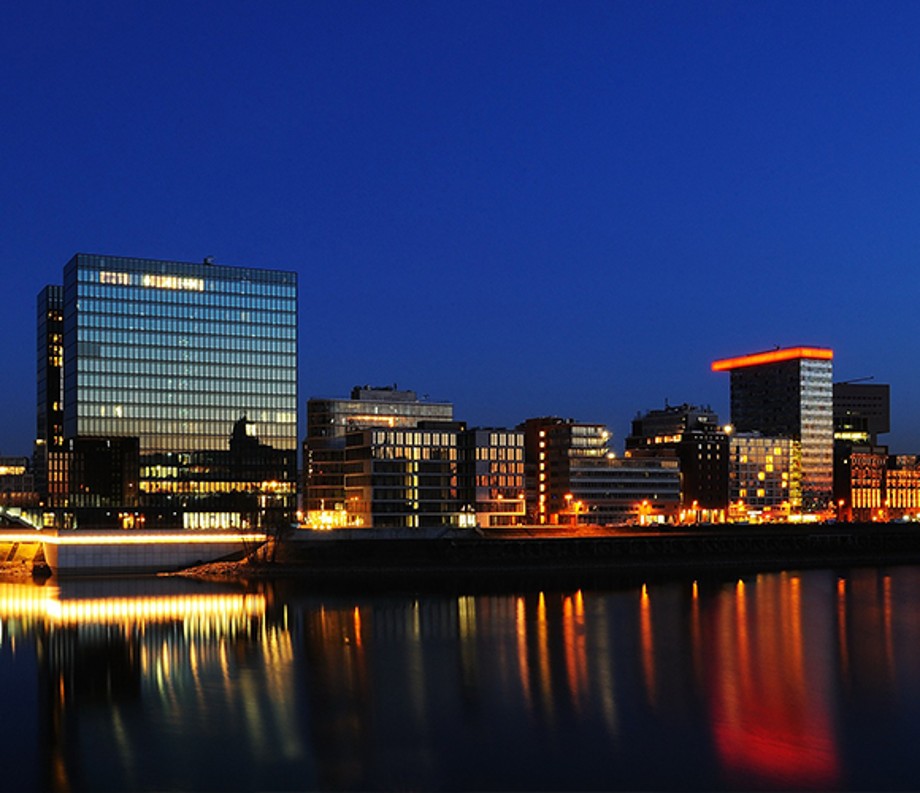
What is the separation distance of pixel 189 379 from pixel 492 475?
135 feet

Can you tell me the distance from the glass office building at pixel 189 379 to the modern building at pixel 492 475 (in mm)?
23461

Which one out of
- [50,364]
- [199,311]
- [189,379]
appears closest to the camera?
[189,379]

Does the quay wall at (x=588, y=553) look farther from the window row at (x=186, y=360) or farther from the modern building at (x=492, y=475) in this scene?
the window row at (x=186, y=360)

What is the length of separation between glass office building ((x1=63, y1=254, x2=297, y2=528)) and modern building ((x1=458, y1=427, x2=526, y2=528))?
2346cm

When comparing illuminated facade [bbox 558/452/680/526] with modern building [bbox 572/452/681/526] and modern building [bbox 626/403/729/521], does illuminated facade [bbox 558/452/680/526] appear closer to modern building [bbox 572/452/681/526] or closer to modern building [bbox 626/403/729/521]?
modern building [bbox 572/452/681/526]

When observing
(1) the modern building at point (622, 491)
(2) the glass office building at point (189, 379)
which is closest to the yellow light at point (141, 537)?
(2) the glass office building at point (189, 379)

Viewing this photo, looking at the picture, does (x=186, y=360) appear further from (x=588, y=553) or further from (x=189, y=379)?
(x=588, y=553)

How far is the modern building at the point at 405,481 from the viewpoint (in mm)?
→ 137750

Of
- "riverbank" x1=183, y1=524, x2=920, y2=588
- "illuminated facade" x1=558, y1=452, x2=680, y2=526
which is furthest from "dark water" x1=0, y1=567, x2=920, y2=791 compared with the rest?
"illuminated facade" x1=558, y1=452, x2=680, y2=526

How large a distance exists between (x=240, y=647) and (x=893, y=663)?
34.6 meters

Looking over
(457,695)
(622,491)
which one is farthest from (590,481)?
(457,695)

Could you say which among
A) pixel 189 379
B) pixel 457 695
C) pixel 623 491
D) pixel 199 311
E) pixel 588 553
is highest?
pixel 199 311

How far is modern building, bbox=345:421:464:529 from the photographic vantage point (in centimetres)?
13775

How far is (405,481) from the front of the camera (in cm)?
13888
